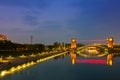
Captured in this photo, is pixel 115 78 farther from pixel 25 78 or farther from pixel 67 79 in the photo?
pixel 25 78

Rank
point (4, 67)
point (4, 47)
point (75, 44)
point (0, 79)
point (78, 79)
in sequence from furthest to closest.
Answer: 1. point (75, 44)
2. point (4, 47)
3. point (4, 67)
4. point (78, 79)
5. point (0, 79)

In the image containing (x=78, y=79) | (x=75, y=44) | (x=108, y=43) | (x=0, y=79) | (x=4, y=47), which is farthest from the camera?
(x=75, y=44)

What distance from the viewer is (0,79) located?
2083cm

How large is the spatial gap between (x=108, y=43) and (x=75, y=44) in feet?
63.1

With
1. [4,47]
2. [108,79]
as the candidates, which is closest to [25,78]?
[108,79]

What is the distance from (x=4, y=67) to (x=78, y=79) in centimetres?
940

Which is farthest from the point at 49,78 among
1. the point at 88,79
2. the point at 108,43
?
the point at 108,43

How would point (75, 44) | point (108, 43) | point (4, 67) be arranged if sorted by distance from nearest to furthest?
1. point (4, 67)
2. point (108, 43)
3. point (75, 44)

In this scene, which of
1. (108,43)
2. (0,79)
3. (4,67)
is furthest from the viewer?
(108,43)

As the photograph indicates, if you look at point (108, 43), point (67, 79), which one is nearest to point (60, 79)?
point (67, 79)

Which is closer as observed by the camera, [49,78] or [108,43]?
[49,78]

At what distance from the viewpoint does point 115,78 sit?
23.5 meters

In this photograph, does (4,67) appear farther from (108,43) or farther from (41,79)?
(108,43)

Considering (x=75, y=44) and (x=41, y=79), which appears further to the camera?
(x=75, y=44)
